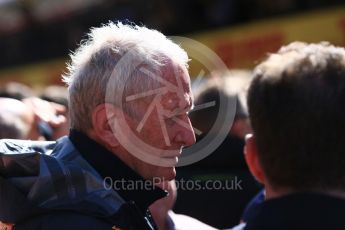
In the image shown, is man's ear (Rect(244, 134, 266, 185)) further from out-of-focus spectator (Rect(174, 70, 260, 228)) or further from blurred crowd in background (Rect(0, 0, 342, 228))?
out-of-focus spectator (Rect(174, 70, 260, 228))

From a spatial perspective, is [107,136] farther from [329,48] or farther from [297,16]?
[297,16]

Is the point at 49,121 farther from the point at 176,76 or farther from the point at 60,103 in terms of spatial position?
the point at 176,76

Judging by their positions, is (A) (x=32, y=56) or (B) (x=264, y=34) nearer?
(B) (x=264, y=34)

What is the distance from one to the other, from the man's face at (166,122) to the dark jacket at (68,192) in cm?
10

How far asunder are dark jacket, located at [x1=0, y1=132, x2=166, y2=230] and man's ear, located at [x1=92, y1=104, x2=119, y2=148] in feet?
0.09

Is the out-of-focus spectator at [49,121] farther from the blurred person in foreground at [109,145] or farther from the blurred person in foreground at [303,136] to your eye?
the blurred person in foreground at [303,136]

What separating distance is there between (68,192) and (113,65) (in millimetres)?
382

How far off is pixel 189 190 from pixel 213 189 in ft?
0.39

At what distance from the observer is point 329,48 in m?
1.62

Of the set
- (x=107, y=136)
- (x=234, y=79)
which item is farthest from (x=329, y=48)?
(x=234, y=79)

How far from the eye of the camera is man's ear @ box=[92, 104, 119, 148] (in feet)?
6.80

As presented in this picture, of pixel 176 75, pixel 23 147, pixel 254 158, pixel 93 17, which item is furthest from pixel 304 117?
pixel 93 17

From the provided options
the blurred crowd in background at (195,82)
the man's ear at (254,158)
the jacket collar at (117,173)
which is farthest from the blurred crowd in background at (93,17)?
the man's ear at (254,158)

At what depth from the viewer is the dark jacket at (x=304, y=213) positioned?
1510 mm
